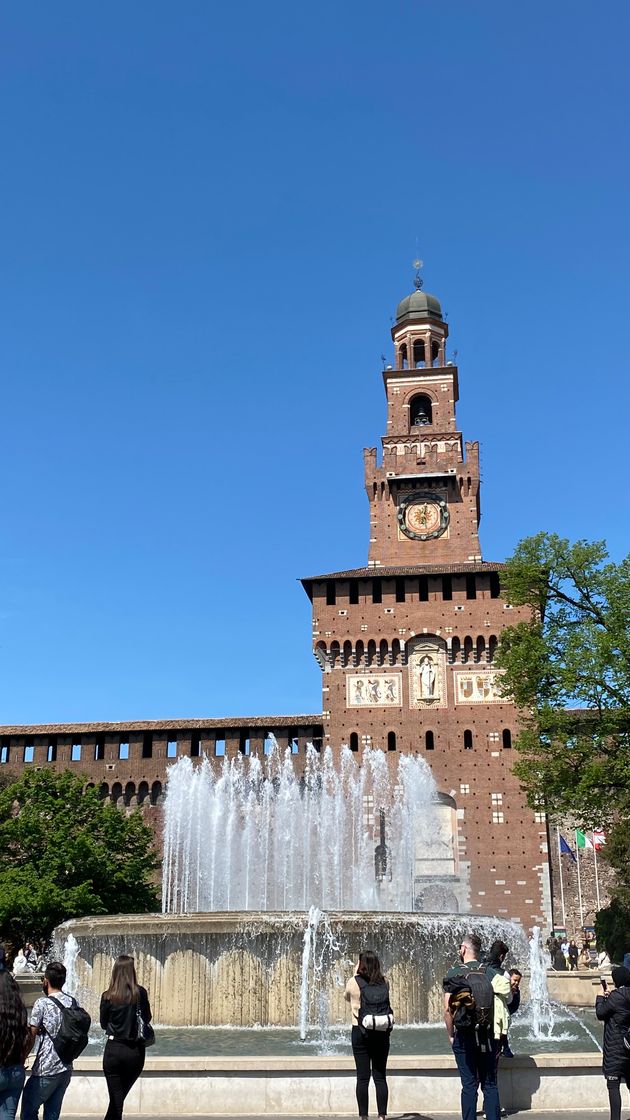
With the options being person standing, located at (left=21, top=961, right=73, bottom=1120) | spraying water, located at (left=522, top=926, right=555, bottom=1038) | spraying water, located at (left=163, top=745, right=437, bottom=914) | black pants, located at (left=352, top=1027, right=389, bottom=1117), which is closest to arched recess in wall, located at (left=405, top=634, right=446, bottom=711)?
spraying water, located at (left=163, top=745, right=437, bottom=914)

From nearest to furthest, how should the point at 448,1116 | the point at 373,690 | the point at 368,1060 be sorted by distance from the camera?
the point at 368,1060 < the point at 448,1116 < the point at 373,690

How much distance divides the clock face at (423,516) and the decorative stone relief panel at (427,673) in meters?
5.72

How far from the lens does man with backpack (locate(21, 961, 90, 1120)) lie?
6434mm

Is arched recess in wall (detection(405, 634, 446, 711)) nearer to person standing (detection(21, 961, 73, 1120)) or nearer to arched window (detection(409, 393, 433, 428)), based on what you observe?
arched window (detection(409, 393, 433, 428))

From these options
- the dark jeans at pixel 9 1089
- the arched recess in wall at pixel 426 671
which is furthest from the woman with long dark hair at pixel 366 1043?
the arched recess in wall at pixel 426 671

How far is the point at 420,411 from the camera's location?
51.7 meters

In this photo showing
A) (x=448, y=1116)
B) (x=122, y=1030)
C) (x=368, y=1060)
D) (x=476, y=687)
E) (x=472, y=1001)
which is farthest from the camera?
(x=476, y=687)

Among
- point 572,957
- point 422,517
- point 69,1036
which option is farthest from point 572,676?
point 422,517

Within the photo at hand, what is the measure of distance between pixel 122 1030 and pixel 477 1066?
8.79ft

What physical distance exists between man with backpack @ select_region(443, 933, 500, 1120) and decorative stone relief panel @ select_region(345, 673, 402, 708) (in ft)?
117

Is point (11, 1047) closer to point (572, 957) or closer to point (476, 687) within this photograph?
point (572, 957)

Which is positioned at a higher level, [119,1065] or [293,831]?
[293,831]

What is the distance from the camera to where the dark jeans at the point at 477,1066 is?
7.86 m

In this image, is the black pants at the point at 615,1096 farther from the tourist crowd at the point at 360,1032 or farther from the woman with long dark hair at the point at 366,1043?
the woman with long dark hair at the point at 366,1043
